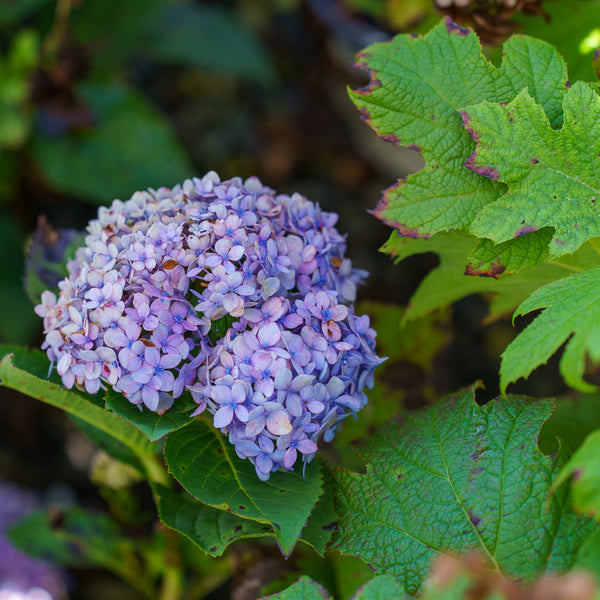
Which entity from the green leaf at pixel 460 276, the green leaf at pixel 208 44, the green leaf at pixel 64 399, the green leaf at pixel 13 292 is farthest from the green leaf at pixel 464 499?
the green leaf at pixel 208 44

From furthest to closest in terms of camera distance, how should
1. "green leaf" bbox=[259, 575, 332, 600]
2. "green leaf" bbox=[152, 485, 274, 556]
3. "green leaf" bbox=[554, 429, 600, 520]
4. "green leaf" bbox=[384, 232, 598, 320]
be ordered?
"green leaf" bbox=[384, 232, 598, 320], "green leaf" bbox=[152, 485, 274, 556], "green leaf" bbox=[259, 575, 332, 600], "green leaf" bbox=[554, 429, 600, 520]

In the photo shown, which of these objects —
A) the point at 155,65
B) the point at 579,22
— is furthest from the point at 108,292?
the point at 155,65

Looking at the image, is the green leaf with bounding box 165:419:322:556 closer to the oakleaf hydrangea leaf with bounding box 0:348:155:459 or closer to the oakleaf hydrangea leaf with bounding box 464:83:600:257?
the oakleaf hydrangea leaf with bounding box 0:348:155:459

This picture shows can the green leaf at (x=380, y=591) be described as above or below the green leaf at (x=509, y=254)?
below

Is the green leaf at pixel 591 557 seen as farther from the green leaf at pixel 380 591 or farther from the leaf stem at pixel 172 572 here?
the leaf stem at pixel 172 572

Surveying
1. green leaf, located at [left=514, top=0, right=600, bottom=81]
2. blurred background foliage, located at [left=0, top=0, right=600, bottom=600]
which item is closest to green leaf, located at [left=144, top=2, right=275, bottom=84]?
blurred background foliage, located at [left=0, top=0, right=600, bottom=600]
